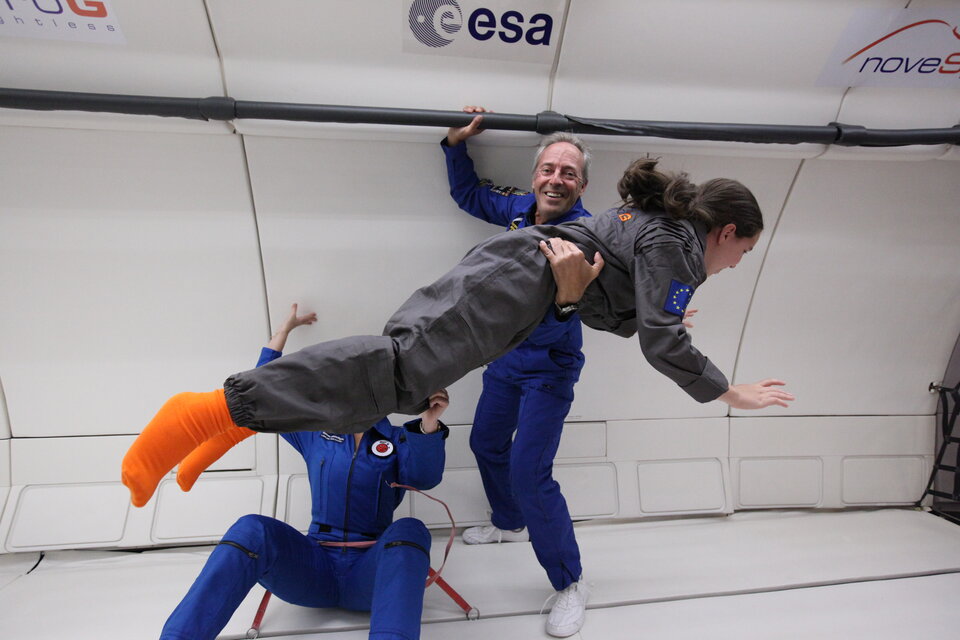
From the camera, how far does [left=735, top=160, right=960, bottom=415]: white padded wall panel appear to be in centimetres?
284

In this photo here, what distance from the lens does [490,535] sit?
2787mm

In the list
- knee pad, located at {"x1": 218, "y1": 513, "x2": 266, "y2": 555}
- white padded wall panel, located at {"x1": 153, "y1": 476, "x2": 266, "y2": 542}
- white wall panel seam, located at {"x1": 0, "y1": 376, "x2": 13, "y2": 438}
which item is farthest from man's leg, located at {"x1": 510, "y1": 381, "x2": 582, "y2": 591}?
white wall panel seam, located at {"x1": 0, "y1": 376, "x2": 13, "y2": 438}

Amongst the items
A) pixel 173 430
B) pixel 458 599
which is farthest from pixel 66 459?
pixel 458 599

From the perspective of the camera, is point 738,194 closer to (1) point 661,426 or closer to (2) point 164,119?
(1) point 661,426

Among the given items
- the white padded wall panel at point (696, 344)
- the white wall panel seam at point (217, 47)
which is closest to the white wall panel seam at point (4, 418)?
the white wall panel seam at point (217, 47)

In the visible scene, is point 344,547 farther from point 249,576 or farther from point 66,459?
point 66,459

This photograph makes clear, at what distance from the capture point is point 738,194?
1793 millimetres

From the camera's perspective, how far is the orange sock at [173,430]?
4.98 feet

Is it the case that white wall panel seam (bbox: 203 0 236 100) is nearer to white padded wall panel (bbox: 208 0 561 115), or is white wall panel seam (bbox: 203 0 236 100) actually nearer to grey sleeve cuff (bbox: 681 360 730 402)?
white padded wall panel (bbox: 208 0 561 115)

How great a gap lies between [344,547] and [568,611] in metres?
0.97

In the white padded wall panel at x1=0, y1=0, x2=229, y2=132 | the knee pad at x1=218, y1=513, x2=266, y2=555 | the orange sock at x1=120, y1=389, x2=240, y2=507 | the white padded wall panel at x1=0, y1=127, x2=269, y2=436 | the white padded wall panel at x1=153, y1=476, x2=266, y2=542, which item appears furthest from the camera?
the white padded wall panel at x1=153, y1=476, x2=266, y2=542

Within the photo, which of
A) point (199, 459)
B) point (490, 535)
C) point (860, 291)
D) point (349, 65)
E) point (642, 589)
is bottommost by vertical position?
point (642, 589)

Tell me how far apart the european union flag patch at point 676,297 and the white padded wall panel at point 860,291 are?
5.12ft

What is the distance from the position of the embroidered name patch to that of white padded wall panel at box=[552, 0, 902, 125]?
1654mm
